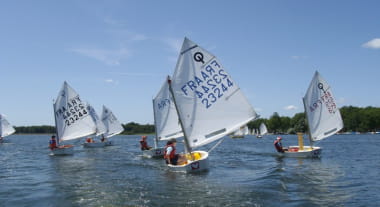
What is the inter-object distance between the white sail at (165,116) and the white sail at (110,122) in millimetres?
30954

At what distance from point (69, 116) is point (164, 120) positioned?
11.9 metres

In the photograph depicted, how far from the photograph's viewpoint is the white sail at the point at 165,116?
100 ft

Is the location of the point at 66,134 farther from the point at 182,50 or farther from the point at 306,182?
the point at 306,182

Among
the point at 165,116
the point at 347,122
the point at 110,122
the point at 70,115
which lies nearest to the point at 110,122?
the point at 110,122

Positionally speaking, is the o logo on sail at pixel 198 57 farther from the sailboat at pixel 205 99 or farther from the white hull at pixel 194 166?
the white hull at pixel 194 166

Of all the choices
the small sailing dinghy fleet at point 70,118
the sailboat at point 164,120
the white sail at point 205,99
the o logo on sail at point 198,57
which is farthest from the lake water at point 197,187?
the small sailing dinghy fleet at point 70,118

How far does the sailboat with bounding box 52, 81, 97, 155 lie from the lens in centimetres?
3584

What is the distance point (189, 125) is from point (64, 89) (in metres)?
22.3

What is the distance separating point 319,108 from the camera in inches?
1203

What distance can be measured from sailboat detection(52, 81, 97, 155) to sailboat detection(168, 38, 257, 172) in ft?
68.2

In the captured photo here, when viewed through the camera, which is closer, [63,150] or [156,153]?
[156,153]

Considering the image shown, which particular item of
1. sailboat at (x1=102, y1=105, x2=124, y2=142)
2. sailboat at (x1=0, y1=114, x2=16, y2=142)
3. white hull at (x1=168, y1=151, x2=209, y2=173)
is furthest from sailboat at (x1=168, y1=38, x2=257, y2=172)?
sailboat at (x1=0, y1=114, x2=16, y2=142)

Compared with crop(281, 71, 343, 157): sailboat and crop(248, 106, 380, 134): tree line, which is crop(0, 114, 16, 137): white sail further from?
crop(248, 106, 380, 134): tree line

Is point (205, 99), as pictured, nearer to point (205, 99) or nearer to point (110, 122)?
point (205, 99)
